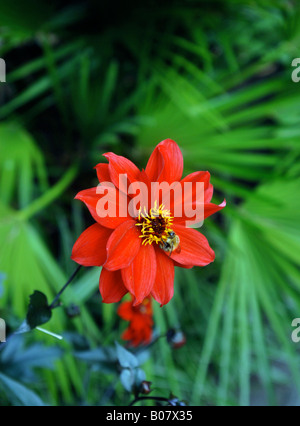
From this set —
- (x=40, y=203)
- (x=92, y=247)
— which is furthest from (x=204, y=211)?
(x=40, y=203)

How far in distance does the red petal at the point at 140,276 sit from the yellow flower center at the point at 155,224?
2 cm

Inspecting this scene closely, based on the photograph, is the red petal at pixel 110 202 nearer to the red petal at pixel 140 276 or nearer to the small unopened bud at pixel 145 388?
the red petal at pixel 140 276

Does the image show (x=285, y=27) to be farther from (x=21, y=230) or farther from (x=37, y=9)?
(x=21, y=230)

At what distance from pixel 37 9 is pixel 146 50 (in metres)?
0.28

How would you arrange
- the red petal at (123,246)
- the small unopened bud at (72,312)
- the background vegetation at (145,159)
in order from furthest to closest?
the background vegetation at (145,159) < the small unopened bud at (72,312) < the red petal at (123,246)

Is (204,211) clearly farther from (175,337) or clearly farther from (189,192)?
(175,337)

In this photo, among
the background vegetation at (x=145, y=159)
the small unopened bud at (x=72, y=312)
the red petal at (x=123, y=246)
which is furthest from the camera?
the background vegetation at (x=145, y=159)

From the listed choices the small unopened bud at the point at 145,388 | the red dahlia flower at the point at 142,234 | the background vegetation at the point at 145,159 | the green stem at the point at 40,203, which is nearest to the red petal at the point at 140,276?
the red dahlia flower at the point at 142,234

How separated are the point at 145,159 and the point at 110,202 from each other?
739 mm

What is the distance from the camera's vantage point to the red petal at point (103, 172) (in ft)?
1.25

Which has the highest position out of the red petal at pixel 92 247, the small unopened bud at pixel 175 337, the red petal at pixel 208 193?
the red petal at pixel 208 193

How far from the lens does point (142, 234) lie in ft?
1.35

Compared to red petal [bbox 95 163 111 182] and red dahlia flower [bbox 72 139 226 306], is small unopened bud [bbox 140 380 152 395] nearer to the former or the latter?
red dahlia flower [bbox 72 139 226 306]
